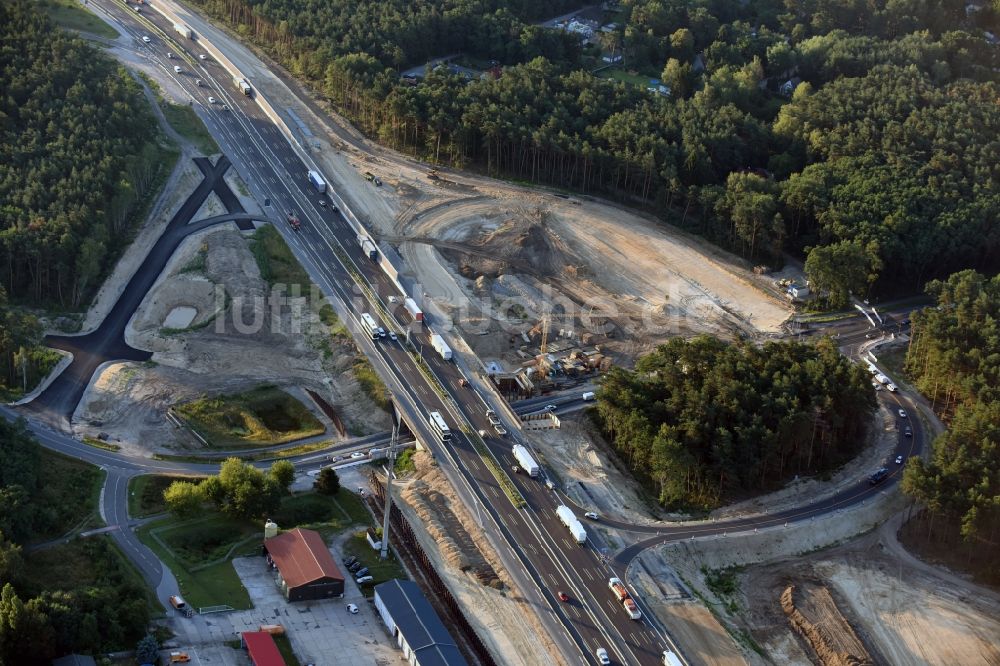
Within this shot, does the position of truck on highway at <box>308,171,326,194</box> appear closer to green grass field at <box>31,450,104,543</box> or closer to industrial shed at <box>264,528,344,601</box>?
green grass field at <box>31,450,104,543</box>

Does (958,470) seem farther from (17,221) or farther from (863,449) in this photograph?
(17,221)

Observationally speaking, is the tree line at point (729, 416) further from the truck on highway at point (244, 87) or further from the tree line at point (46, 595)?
the truck on highway at point (244, 87)

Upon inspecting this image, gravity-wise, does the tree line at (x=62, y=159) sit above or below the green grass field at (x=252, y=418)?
above

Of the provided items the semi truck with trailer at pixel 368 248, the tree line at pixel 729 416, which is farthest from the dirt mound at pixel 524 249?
the tree line at pixel 729 416

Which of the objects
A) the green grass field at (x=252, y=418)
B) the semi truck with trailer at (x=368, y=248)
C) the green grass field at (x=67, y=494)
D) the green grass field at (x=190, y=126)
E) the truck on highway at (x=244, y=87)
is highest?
the truck on highway at (x=244, y=87)

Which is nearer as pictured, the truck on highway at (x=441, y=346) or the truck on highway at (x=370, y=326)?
the truck on highway at (x=441, y=346)

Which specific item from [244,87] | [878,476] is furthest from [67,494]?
[244,87]

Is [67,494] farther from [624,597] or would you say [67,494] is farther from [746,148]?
[746,148]

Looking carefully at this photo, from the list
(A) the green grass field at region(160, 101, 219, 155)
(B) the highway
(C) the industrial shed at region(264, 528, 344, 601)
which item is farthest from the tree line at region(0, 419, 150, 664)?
(A) the green grass field at region(160, 101, 219, 155)
